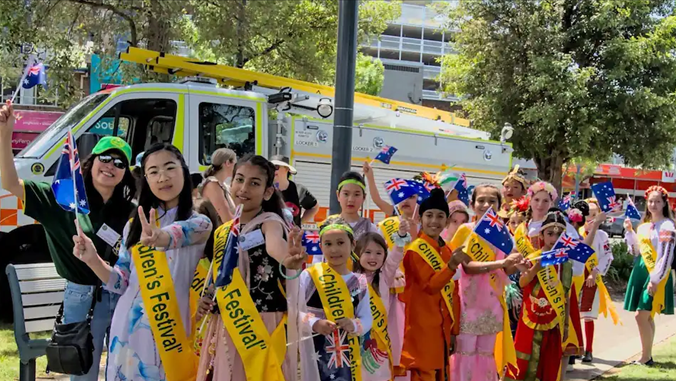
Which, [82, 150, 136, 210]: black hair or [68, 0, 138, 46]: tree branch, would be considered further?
[68, 0, 138, 46]: tree branch

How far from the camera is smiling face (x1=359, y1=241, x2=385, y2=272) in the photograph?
4.49 meters

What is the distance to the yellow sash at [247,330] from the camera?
3.43 m

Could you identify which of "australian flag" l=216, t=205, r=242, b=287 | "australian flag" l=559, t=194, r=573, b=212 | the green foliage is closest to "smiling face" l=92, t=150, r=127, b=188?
"australian flag" l=216, t=205, r=242, b=287

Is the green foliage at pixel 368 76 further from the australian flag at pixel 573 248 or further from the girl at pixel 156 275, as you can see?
the girl at pixel 156 275

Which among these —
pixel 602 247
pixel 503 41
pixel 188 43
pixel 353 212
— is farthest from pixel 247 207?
pixel 503 41

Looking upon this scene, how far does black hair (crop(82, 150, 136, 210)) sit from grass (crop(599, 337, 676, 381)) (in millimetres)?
4796

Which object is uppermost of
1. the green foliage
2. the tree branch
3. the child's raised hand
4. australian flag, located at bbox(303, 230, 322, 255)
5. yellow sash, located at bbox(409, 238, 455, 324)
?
the green foliage

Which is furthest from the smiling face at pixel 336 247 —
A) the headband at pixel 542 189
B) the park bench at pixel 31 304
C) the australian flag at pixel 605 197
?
the australian flag at pixel 605 197

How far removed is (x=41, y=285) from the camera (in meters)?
4.81

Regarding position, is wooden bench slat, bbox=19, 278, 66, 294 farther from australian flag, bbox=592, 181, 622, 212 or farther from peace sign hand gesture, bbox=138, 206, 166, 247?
australian flag, bbox=592, 181, 622, 212

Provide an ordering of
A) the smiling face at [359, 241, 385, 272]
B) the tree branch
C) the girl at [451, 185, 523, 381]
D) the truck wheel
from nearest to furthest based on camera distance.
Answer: the smiling face at [359, 241, 385, 272] < the girl at [451, 185, 523, 381] < the truck wheel < the tree branch

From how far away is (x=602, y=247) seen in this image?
809cm

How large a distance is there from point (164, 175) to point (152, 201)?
7.1 inches

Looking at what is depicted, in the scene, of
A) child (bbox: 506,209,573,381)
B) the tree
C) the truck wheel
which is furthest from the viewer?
the tree
